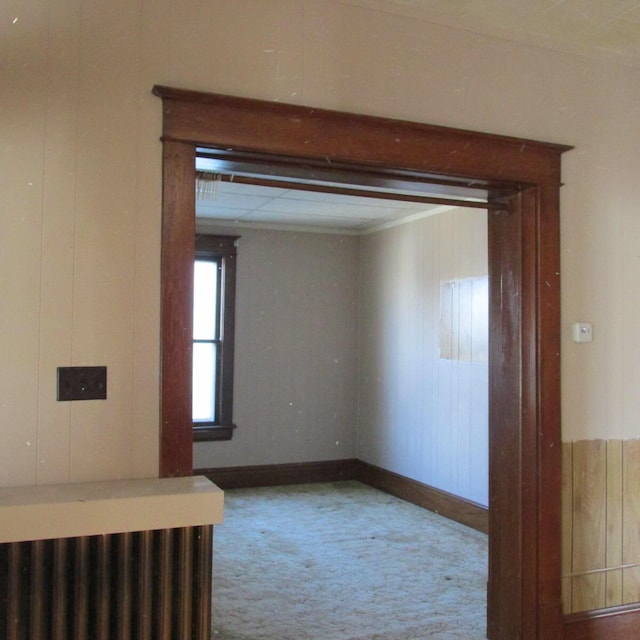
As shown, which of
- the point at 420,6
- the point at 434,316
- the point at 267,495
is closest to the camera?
the point at 420,6

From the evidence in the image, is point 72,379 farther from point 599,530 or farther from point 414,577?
point 414,577

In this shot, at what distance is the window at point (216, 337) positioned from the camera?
656cm

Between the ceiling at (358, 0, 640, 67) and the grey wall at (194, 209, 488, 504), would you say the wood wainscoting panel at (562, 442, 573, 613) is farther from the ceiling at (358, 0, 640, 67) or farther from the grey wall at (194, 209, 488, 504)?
the grey wall at (194, 209, 488, 504)

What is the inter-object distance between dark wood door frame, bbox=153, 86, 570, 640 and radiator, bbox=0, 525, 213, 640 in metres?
1.36

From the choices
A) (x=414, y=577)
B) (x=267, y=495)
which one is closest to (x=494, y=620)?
(x=414, y=577)

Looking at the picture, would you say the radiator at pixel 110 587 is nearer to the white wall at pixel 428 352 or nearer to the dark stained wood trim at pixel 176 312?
the dark stained wood trim at pixel 176 312

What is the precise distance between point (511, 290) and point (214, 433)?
4014 millimetres

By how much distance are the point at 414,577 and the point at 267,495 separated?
2.38 meters

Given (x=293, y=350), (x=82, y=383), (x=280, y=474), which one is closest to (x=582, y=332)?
(x=82, y=383)

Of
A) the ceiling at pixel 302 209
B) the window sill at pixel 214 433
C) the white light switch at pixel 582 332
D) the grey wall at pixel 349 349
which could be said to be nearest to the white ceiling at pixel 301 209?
the ceiling at pixel 302 209

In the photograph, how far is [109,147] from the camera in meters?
2.35

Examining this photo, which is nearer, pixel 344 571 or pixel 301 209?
pixel 344 571

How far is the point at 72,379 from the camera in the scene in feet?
7.47

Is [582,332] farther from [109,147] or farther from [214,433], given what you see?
[214,433]
